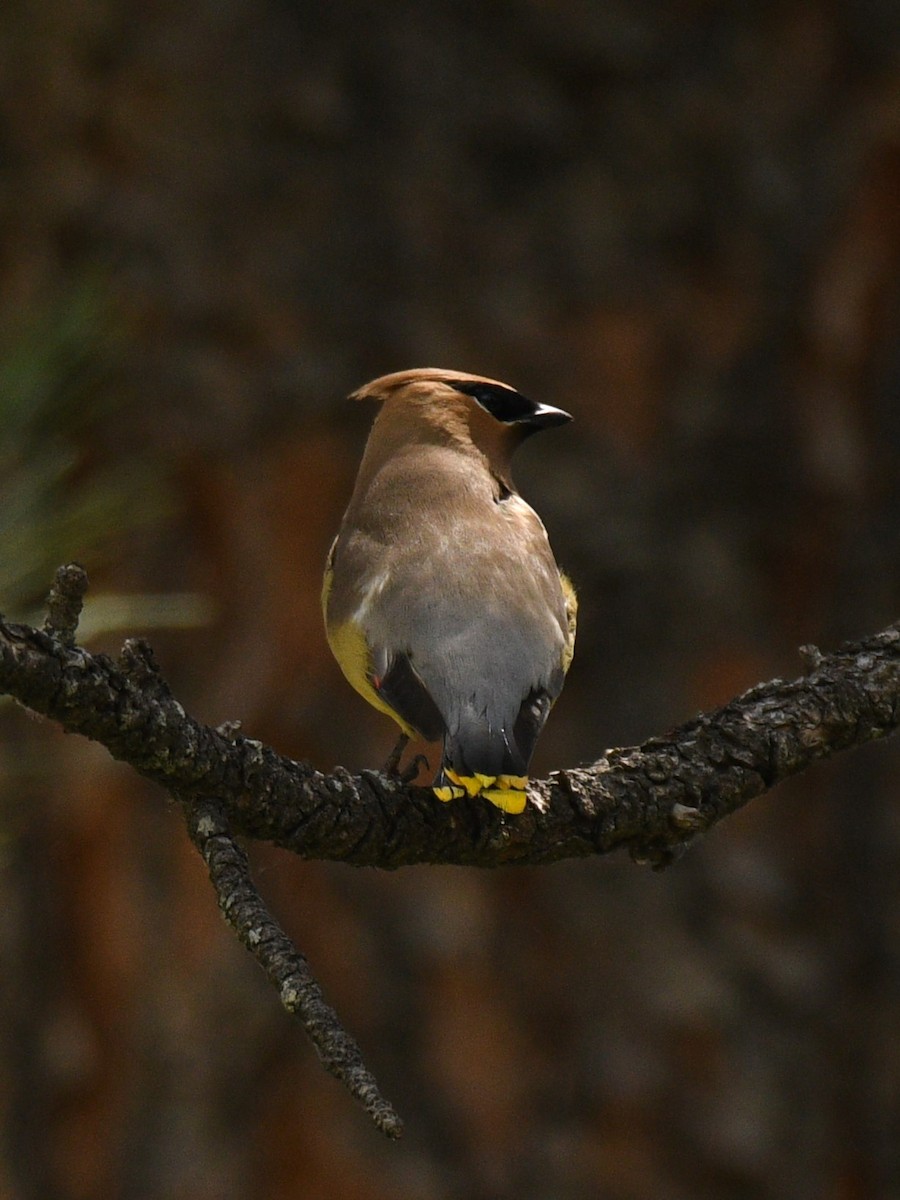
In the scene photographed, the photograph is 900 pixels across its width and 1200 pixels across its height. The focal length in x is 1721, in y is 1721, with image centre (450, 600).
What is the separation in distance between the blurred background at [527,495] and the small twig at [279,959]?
265cm

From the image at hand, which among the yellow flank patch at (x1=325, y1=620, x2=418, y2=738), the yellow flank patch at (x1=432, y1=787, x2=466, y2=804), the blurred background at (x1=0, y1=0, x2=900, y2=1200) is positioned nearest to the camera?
the yellow flank patch at (x1=432, y1=787, x2=466, y2=804)

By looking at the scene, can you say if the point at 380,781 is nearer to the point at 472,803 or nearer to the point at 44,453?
the point at 472,803

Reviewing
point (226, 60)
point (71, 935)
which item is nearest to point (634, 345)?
point (226, 60)

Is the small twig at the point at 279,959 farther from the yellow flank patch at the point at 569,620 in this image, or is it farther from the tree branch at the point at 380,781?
the yellow flank patch at the point at 569,620

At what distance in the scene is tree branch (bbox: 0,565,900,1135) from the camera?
159 centimetres

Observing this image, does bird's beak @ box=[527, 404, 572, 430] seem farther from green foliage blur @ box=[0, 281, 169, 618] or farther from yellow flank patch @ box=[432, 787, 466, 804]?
yellow flank patch @ box=[432, 787, 466, 804]

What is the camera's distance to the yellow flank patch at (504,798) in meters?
2.15

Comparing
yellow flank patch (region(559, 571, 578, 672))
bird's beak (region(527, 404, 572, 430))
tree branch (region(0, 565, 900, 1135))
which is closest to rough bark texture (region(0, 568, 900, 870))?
tree branch (region(0, 565, 900, 1135))

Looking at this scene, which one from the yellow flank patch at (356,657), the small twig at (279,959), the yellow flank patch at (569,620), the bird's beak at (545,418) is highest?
the bird's beak at (545,418)

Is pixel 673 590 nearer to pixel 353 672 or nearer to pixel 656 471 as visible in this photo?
pixel 656 471

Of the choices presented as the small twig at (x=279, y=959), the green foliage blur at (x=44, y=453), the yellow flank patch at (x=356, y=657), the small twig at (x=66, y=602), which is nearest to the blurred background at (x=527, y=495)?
the green foliage blur at (x=44, y=453)

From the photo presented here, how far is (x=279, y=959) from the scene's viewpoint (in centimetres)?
161

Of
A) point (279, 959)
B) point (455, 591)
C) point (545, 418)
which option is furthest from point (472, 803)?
point (545, 418)

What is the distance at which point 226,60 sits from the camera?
459 centimetres
